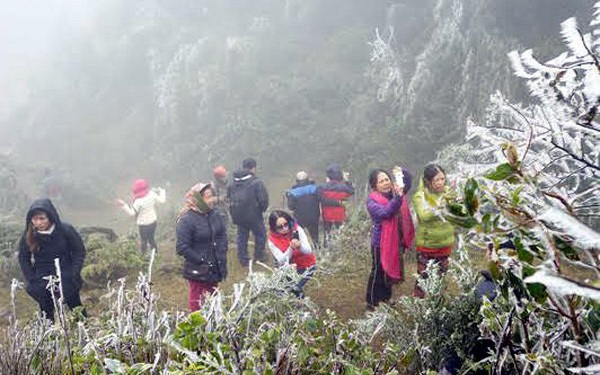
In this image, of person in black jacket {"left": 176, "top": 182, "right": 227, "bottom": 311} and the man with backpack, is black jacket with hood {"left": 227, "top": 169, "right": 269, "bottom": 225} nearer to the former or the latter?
the man with backpack

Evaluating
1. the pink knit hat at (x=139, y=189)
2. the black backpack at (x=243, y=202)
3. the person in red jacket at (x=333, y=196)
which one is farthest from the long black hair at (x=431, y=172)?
the pink knit hat at (x=139, y=189)

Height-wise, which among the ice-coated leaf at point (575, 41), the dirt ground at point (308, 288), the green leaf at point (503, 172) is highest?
the ice-coated leaf at point (575, 41)

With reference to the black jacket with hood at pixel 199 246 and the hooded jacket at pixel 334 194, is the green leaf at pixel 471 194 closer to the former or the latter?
the black jacket with hood at pixel 199 246

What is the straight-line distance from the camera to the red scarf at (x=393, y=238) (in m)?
4.88

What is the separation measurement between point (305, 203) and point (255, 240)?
0.93 m

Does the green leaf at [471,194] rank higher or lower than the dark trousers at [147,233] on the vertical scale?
higher

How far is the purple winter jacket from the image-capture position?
4.70 meters

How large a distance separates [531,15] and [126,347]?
1306 cm

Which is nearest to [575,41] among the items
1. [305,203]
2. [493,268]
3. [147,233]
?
[493,268]

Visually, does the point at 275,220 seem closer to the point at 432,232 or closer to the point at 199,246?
the point at 199,246

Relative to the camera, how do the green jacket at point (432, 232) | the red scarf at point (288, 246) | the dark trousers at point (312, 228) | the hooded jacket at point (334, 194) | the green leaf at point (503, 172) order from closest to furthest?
the green leaf at point (503, 172) < the green jacket at point (432, 232) < the red scarf at point (288, 246) < the hooded jacket at point (334, 194) < the dark trousers at point (312, 228)

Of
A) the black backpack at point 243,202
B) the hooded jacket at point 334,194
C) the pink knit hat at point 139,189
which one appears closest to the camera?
the black backpack at point 243,202

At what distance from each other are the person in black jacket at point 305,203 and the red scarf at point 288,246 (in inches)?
89.1

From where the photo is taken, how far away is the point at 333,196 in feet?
24.7
